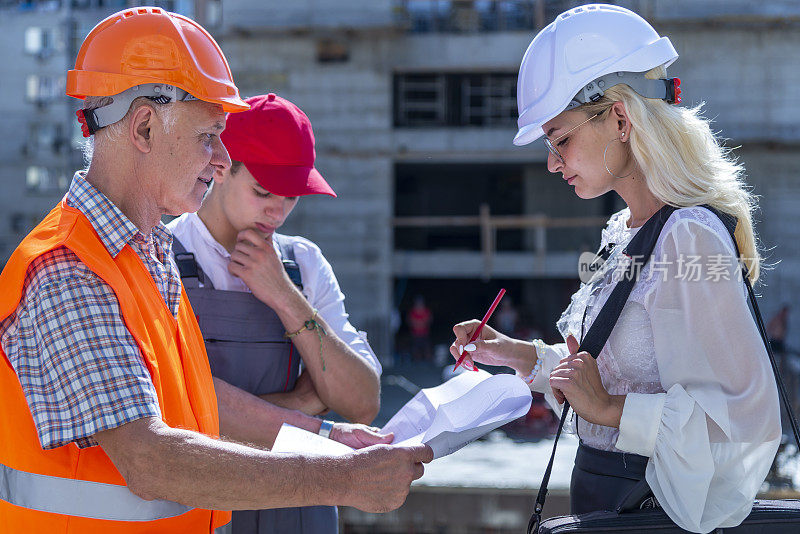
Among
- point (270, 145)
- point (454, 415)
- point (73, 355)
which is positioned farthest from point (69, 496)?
point (270, 145)

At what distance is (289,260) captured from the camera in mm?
2592

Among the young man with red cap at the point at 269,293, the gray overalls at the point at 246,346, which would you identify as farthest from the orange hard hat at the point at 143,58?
the gray overalls at the point at 246,346

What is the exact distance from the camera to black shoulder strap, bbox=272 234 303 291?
256 cm

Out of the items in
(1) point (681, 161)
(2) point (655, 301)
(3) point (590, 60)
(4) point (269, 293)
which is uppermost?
(3) point (590, 60)

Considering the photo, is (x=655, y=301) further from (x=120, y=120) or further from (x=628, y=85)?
(x=120, y=120)

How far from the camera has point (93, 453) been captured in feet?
5.05

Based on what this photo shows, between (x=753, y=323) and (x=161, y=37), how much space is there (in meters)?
1.47

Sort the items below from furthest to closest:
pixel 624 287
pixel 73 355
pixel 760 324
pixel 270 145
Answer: pixel 270 145, pixel 624 287, pixel 760 324, pixel 73 355

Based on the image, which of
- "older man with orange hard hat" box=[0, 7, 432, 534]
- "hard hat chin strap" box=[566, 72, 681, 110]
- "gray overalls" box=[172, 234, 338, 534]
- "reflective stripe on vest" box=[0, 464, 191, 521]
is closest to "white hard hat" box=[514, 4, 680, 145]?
"hard hat chin strap" box=[566, 72, 681, 110]

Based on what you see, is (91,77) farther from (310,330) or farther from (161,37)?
(310,330)

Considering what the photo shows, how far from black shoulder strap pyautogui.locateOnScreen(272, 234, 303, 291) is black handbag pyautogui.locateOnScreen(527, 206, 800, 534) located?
100 centimetres

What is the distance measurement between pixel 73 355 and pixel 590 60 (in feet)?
4.60

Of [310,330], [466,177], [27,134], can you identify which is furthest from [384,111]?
[310,330]

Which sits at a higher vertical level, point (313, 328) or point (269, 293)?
point (269, 293)
